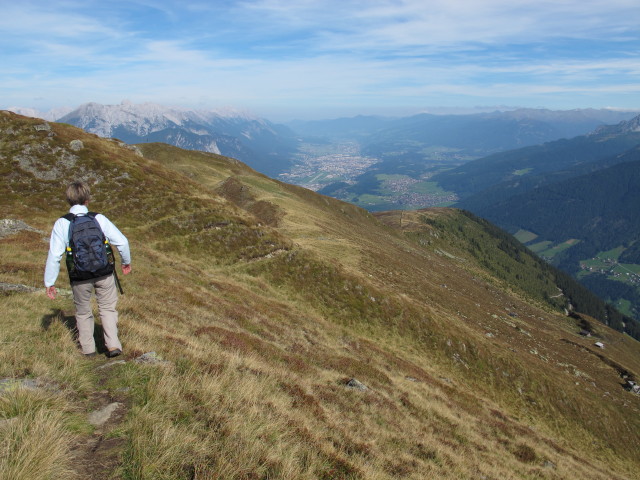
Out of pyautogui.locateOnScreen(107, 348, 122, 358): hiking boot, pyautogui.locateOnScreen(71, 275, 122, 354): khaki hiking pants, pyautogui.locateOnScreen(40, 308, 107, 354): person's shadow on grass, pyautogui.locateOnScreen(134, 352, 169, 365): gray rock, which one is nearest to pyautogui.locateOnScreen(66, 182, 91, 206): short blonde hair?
pyautogui.locateOnScreen(71, 275, 122, 354): khaki hiking pants

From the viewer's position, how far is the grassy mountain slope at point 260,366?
6031 millimetres

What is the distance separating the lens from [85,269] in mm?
8531

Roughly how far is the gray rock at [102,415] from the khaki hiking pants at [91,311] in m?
2.94

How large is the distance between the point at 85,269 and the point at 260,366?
21.0 ft

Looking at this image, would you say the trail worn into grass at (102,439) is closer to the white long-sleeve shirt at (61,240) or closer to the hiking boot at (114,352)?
the hiking boot at (114,352)

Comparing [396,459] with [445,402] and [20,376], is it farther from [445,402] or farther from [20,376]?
[445,402]

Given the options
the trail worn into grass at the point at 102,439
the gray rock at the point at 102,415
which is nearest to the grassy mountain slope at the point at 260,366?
the trail worn into grass at the point at 102,439

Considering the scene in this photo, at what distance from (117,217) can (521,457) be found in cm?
4689

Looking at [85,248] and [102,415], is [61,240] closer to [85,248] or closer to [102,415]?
[85,248]

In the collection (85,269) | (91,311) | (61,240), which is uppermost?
(61,240)

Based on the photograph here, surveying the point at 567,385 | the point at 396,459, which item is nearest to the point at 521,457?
the point at 396,459

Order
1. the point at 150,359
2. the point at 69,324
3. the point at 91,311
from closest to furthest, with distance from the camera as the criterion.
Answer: the point at 150,359 < the point at 91,311 < the point at 69,324

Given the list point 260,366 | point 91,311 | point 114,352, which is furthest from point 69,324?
point 260,366

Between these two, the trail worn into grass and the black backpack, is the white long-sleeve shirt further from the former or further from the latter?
the trail worn into grass
